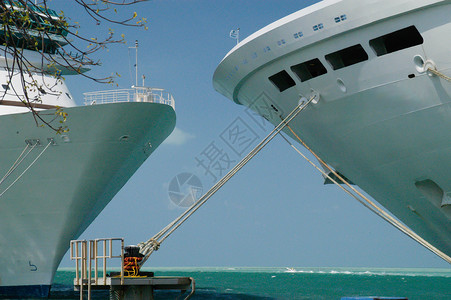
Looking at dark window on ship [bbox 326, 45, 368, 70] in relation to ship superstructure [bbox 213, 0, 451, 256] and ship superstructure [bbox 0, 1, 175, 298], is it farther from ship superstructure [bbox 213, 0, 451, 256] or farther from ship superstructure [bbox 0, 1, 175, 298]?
ship superstructure [bbox 0, 1, 175, 298]

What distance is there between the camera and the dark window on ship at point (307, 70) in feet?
46.9

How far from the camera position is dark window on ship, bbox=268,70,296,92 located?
1520 centimetres

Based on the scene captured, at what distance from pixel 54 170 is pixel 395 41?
43.1 ft

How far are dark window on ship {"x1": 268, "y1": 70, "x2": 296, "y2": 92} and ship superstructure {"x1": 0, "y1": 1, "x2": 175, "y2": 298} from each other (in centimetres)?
699

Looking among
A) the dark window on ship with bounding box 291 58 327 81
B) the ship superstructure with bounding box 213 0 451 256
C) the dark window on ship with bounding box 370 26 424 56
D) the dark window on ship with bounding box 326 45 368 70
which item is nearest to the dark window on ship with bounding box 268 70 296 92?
the ship superstructure with bounding box 213 0 451 256

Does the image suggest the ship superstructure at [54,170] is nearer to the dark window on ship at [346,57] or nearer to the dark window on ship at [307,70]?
the dark window on ship at [307,70]

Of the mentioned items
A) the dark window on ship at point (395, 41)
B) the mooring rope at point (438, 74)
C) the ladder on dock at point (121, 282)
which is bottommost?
the ladder on dock at point (121, 282)

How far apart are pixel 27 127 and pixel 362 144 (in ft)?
37.1

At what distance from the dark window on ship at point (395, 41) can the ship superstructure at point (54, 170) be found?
33.7 feet

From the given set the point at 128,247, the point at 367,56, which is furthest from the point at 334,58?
the point at 128,247

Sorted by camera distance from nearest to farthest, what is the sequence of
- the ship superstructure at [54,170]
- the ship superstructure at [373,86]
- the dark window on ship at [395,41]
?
the ship superstructure at [373,86] < the dark window on ship at [395,41] < the ship superstructure at [54,170]

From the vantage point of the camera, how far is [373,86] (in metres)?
13.0

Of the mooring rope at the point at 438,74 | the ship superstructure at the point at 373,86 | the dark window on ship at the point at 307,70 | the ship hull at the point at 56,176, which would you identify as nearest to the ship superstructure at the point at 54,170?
the ship hull at the point at 56,176

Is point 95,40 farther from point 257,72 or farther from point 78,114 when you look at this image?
point 78,114
